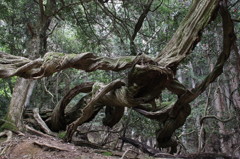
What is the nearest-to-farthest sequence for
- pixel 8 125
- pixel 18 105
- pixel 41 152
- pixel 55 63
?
pixel 55 63 < pixel 41 152 < pixel 8 125 < pixel 18 105

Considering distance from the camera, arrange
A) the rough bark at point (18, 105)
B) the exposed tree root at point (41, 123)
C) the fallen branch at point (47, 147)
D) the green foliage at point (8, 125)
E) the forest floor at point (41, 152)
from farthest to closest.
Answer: the exposed tree root at point (41, 123)
the rough bark at point (18, 105)
the green foliage at point (8, 125)
the fallen branch at point (47, 147)
the forest floor at point (41, 152)

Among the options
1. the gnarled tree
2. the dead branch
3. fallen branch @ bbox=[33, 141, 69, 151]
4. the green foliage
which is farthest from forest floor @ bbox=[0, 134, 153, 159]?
the dead branch

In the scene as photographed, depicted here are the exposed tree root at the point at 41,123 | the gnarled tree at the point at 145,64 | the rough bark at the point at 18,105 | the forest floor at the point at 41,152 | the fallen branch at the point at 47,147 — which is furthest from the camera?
the exposed tree root at the point at 41,123

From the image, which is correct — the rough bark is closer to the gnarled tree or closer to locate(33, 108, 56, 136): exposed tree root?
locate(33, 108, 56, 136): exposed tree root

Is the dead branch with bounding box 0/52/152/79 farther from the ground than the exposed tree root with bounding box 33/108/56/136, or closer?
farther from the ground

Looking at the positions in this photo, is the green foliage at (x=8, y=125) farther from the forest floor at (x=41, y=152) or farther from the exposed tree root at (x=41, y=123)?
Result: the exposed tree root at (x=41, y=123)

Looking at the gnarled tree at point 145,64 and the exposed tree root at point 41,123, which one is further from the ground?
the gnarled tree at point 145,64

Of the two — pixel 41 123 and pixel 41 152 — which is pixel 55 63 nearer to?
pixel 41 152

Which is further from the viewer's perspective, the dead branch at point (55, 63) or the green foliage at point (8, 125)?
the green foliage at point (8, 125)

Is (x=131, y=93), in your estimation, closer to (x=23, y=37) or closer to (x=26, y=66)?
(x=26, y=66)

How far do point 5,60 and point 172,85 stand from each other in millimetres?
2190

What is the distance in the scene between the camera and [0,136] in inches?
148

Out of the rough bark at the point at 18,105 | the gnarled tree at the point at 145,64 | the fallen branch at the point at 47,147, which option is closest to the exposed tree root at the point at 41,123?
the rough bark at the point at 18,105

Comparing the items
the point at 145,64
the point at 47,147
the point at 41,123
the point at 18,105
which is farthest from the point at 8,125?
the point at 145,64
